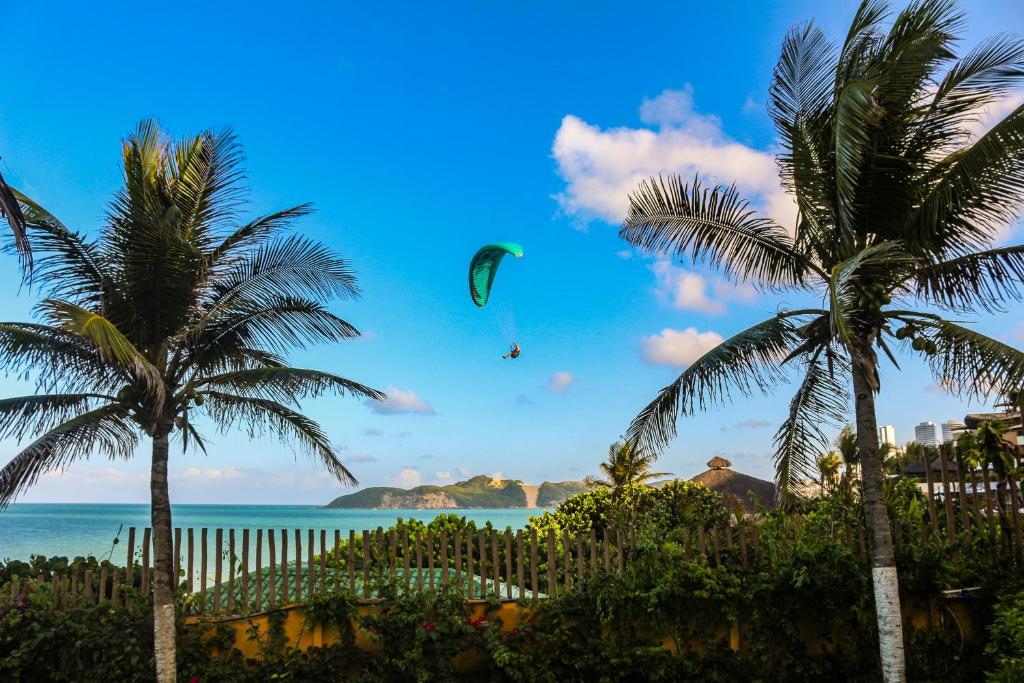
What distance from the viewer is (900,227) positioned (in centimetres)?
757

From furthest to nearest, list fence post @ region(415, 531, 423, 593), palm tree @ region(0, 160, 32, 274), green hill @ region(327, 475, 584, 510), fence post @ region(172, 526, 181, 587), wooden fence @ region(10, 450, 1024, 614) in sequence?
green hill @ region(327, 475, 584, 510)
fence post @ region(172, 526, 181, 587)
fence post @ region(415, 531, 423, 593)
wooden fence @ region(10, 450, 1024, 614)
palm tree @ region(0, 160, 32, 274)

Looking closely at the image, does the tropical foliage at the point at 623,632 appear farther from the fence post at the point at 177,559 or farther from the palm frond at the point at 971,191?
the palm frond at the point at 971,191

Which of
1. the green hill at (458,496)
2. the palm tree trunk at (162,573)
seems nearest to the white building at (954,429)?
the palm tree trunk at (162,573)

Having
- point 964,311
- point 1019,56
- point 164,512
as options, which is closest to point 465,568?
point 164,512

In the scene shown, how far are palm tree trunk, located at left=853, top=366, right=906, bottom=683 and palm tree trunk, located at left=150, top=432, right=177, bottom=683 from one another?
688 centimetres

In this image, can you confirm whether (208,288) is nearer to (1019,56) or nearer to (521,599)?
(521,599)

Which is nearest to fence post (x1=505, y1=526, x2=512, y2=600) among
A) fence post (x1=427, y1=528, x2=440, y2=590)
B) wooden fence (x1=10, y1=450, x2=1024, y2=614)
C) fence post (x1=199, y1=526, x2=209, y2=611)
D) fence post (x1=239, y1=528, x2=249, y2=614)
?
wooden fence (x1=10, y1=450, x2=1024, y2=614)

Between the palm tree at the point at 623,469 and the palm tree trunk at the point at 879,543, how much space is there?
551 inches

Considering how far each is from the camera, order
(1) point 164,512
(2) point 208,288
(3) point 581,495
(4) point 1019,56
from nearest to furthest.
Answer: (4) point 1019,56, (1) point 164,512, (2) point 208,288, (3) point 581,495

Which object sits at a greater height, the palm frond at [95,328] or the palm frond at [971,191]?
the palm frond at [971,191]

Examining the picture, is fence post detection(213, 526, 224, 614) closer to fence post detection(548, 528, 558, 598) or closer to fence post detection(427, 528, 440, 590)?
fence post detection(427, 528, 440, 590)

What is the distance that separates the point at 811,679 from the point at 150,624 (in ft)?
23.2

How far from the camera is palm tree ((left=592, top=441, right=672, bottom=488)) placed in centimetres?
2162

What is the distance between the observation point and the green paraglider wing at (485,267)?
40.4 feet
